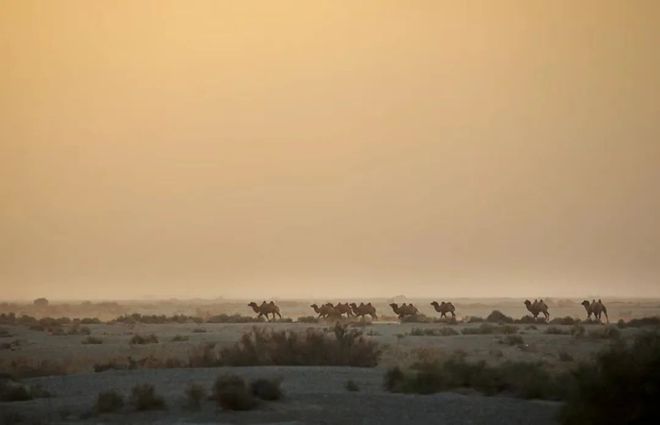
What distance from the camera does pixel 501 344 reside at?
3128cm

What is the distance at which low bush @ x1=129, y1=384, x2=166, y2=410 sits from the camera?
1988cm

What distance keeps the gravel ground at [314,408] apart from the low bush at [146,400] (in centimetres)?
19

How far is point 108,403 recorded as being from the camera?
65.3 feet

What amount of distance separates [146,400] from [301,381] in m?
4.03

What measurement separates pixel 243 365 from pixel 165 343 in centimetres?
569

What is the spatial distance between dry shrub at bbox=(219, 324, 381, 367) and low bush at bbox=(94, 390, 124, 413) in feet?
21.8

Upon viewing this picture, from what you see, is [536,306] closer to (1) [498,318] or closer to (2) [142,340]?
(1) [498,318]

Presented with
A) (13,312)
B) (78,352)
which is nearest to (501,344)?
(78,352)

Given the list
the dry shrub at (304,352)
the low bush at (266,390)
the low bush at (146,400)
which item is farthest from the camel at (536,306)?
the low bush at (146,400)

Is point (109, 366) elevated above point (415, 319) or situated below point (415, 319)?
below

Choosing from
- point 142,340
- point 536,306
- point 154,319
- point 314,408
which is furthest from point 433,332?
point 314,408

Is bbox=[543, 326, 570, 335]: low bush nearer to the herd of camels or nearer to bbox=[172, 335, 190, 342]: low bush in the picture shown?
the herd of camels

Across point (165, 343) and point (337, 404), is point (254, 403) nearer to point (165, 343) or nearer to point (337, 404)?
point (337, 404)

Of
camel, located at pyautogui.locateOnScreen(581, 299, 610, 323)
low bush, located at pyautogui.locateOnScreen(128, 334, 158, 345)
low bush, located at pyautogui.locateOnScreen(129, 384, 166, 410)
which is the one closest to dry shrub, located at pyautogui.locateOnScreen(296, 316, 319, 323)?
low bush, located at pyautogui.locateOnScreen(128, 334, 158, 345)
